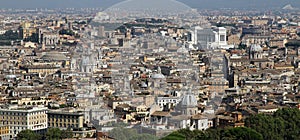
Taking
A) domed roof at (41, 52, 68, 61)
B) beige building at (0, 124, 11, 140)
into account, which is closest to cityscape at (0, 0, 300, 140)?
beige building at (0, 124, 11, 140)

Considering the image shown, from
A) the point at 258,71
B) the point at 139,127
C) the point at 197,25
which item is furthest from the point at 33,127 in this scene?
the point at 258,71

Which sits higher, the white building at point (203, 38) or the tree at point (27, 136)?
the white building at point (203, 38)

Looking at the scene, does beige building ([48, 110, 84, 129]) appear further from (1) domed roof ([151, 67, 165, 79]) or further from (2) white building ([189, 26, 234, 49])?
(2) white building ([189, 26, 234, 49])

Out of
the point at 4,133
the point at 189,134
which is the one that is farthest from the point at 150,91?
the point at 189,134

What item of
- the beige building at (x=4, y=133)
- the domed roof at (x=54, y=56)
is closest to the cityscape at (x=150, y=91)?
the beige building at (x=4, y=133)

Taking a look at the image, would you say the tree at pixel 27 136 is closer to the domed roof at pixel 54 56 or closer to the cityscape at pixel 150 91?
the cityscape at pixel 150 91

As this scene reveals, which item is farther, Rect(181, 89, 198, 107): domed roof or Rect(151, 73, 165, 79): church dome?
Rect(151, 73, 165, 79): church dome

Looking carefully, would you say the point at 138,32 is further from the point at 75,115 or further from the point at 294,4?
the point at 294,4

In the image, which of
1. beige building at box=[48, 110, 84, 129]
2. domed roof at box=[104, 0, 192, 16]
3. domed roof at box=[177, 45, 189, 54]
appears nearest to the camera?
beige building at box=[48, 110, 84, 129]

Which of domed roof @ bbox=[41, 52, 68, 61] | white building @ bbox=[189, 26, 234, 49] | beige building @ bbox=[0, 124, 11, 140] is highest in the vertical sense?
white building @ bbox=[189, 26, 234, 49]
